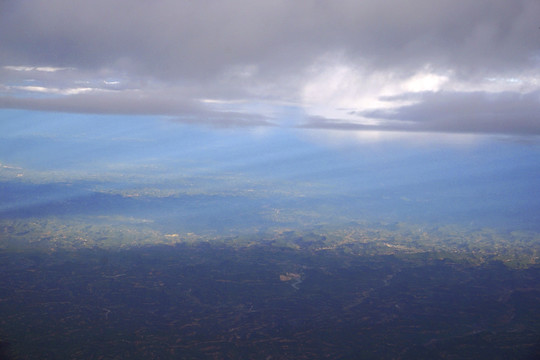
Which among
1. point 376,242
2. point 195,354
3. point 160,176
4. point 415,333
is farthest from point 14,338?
point 160,176

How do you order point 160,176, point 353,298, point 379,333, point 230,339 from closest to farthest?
1. point 230,339
2. point 379,333
3. point 353,298
4. point 160,176

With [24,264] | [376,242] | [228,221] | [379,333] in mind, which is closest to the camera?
[379,333]

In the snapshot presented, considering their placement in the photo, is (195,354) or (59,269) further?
(59,269)

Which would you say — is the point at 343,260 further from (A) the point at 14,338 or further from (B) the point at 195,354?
(A) the point at 14,338

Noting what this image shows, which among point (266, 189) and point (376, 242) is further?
point (266, 189)

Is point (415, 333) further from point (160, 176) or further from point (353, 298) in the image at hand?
point (160, 176)

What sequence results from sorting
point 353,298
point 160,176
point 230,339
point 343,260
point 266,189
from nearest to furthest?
point 230,339 < point 353,298 < point 343,260 < point 266,189 < point 160,176

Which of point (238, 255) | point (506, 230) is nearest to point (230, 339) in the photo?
Answer: point (238, 255)

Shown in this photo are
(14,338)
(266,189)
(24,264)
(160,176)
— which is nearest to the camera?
(14,338)

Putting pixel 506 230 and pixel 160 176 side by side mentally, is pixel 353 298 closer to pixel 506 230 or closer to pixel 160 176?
pixel 506 230
